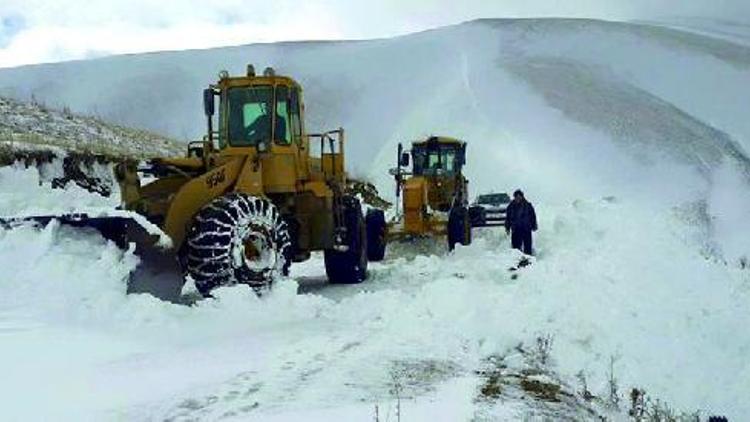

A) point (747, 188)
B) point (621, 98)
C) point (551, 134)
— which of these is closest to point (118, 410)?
point (747, 188)

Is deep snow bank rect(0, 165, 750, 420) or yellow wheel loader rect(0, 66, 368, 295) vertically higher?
yellow wheel loader rect(0, 66, 368, 295)

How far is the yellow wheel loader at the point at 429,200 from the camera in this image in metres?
17.9

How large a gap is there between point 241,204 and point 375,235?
7685 mm

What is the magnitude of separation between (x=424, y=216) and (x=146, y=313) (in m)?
12.0

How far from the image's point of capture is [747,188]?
34625 millimetres

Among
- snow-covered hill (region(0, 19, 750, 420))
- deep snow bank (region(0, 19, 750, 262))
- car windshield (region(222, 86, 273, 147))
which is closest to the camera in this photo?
snow-covered hill (region(0, 19, 750, 420))

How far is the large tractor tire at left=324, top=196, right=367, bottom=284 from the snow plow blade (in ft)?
14.9

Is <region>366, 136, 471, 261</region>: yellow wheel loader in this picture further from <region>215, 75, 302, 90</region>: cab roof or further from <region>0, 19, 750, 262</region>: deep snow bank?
<region>0, 19, 750, 262</region>: deep snow bank

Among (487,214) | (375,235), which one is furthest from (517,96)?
(375,235)

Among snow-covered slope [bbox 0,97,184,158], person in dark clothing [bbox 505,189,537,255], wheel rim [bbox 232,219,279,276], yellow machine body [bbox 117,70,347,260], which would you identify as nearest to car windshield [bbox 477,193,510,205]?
snow-covered slope [bbox 0,97,184,158]

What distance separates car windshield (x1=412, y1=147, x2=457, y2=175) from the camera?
23.1 m

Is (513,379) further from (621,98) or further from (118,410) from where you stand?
(621,98)

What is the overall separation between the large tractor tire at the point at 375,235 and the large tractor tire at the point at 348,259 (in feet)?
10.9

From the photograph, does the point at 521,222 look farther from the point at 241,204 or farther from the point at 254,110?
the point at 241,204
